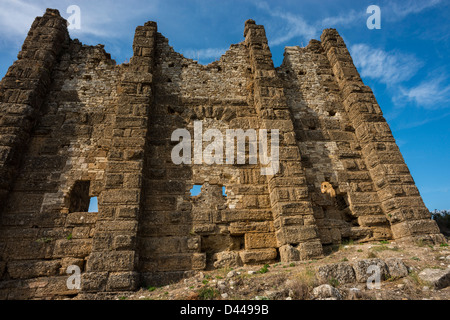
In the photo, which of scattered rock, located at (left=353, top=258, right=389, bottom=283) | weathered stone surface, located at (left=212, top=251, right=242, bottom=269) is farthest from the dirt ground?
weathered stone surface, located at (left=212, top=251, right=242, bottom=269)

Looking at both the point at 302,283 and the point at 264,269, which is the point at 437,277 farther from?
the point at 264,269

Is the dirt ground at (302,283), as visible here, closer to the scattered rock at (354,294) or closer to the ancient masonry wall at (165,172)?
the scattered rock at (354,294)

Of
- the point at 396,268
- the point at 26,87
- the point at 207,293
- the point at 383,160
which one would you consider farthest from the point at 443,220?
the point at 26,87

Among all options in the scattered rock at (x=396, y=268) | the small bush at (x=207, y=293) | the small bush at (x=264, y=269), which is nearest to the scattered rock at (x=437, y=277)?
the scattered rock at (x=396, y=268)

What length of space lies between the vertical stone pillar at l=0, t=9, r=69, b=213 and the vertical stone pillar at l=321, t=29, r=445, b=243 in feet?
32.3

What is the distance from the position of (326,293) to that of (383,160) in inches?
202

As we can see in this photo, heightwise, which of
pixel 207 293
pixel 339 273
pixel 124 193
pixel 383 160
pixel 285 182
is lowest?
pixel 207 293

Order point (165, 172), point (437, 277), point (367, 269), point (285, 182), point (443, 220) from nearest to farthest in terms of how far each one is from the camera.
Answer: point (437, 277), point (367, 269), point (285, 182), point (165, 172), point (443, 220)

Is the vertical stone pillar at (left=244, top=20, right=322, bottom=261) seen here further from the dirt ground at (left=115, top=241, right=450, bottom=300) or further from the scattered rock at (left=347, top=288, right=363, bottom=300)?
the scattered rock at (left=347, top=288, right=363, bottom=300)

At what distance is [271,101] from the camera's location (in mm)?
7762

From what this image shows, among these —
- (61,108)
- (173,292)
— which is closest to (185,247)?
(173,292)

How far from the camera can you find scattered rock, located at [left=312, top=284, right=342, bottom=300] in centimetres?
368

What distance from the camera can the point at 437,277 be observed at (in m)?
3.97

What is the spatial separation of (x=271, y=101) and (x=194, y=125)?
2.50 meters
